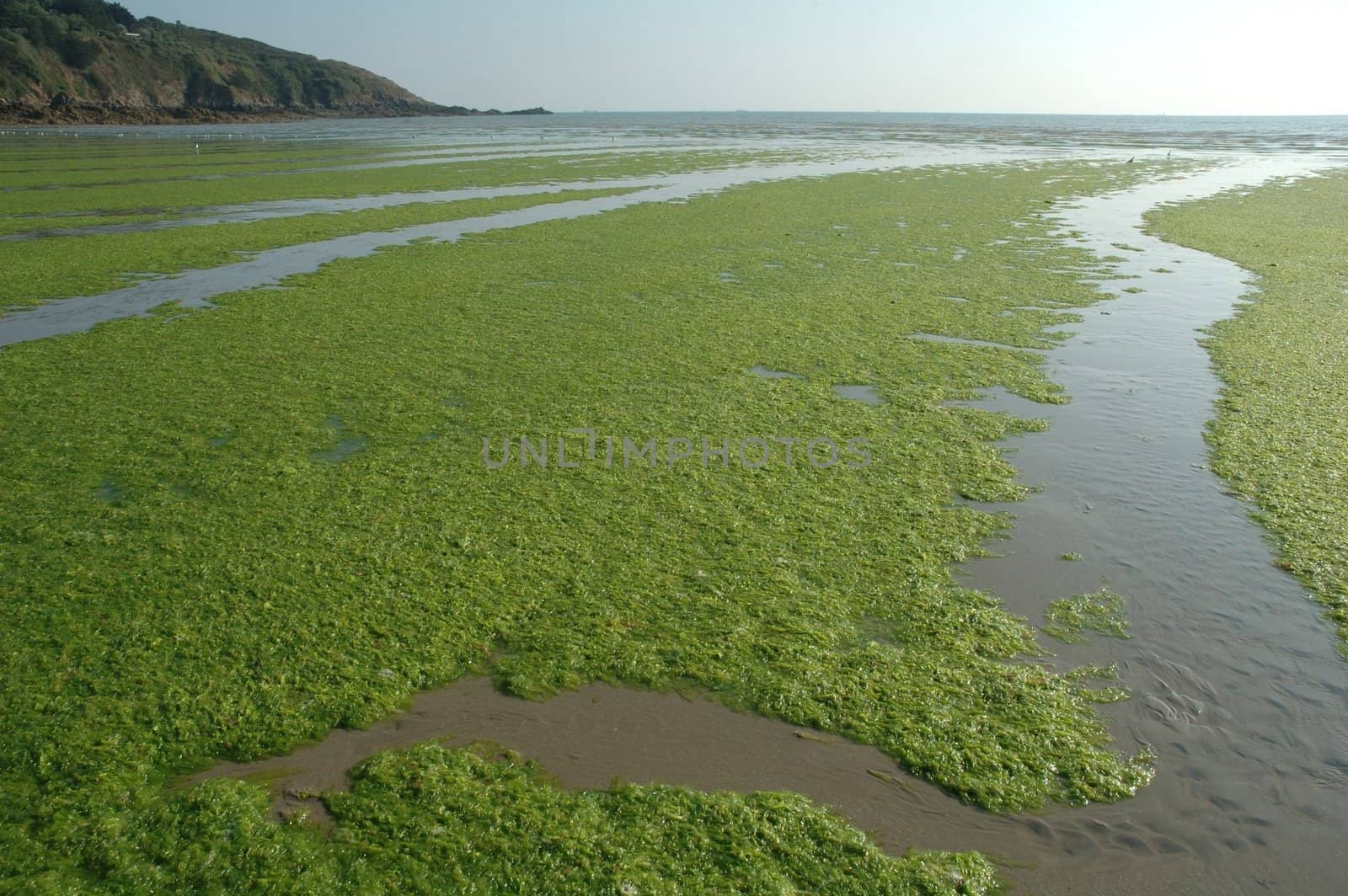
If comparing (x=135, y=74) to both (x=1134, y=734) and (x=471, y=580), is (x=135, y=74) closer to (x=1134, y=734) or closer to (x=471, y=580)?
(x=471, y=580)

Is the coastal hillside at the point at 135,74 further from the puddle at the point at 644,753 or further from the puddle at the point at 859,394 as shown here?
the puddle at the point at 644,753

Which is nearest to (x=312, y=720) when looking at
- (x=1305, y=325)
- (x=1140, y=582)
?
(x=1140, y=582)

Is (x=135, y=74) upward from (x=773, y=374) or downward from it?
upward

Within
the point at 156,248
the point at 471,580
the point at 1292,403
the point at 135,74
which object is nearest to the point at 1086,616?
the point at 471,580

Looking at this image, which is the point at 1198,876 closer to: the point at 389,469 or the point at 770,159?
the point at 389,469

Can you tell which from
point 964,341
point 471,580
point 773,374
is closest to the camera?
point 471,580

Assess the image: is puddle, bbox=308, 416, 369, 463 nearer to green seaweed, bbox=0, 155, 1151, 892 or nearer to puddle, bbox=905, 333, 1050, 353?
A: green seaweed, bbox=0, 155, 1151, 892
